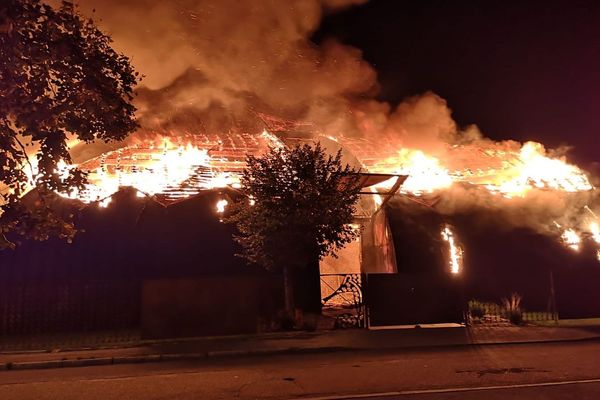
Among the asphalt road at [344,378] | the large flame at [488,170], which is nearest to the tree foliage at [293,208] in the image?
the asphalt road at [344,378]

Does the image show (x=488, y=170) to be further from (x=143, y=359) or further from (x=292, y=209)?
(x=143, y=359)

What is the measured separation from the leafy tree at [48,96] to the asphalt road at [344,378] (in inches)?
99.3

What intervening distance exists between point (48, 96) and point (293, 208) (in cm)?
714

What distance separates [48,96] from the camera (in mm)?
5883

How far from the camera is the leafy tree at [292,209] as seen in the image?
12.2m

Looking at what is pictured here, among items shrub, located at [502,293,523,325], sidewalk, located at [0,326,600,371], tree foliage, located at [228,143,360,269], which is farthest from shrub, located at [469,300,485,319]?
tree foliage, located at [228,143,360,269]

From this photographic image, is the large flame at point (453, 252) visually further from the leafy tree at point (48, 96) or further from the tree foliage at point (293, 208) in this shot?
the leafy tree at point (48, 96)

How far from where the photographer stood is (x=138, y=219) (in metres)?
15.4

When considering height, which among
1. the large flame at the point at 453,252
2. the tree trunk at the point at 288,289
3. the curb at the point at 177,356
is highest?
the large flame at the point at 453,252

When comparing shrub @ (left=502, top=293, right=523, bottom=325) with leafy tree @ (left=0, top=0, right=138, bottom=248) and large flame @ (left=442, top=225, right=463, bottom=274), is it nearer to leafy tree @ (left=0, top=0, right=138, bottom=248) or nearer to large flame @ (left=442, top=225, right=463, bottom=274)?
large flame @ (left=442, top=225, right=463, bottom=274)

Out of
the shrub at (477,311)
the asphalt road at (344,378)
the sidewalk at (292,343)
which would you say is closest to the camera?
the asphalt road at (344,378)

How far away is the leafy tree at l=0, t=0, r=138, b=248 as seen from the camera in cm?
540

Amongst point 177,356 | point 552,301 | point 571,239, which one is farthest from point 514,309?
point 177,356

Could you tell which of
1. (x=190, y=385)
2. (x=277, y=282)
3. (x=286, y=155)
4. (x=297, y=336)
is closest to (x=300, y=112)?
(x=286, y=155)
